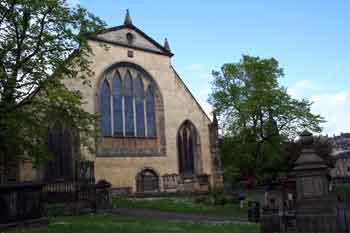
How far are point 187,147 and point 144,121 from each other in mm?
5277

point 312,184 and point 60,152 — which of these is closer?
point 312,184

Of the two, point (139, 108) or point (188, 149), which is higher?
point (139, 108)

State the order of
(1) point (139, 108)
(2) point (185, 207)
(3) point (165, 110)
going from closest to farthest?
1. (2) point (185, 207)
2. (1) point (139, 108)
3. (3) point (165, 110)

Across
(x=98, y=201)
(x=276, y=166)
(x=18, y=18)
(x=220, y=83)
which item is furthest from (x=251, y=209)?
(x=276, y=166)

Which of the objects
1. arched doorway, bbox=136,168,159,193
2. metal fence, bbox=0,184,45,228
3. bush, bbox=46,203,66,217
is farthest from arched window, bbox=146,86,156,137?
metal fence, bbox=0,184,45,228

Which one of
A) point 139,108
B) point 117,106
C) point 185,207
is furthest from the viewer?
point 139,108

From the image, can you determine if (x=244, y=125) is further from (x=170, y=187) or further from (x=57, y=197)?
(x=57, y=197)

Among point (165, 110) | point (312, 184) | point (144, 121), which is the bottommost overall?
point (312, 184)

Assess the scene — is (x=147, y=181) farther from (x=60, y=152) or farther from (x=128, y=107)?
(x=60, y=152)

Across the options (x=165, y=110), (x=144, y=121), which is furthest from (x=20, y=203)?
(x=165, y=110)

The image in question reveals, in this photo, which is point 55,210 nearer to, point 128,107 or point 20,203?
point 20,203

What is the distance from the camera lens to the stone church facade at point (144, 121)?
3234 centimetres

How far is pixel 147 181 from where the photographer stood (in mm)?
34031

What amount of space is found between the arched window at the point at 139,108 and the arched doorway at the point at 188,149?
3889mm
